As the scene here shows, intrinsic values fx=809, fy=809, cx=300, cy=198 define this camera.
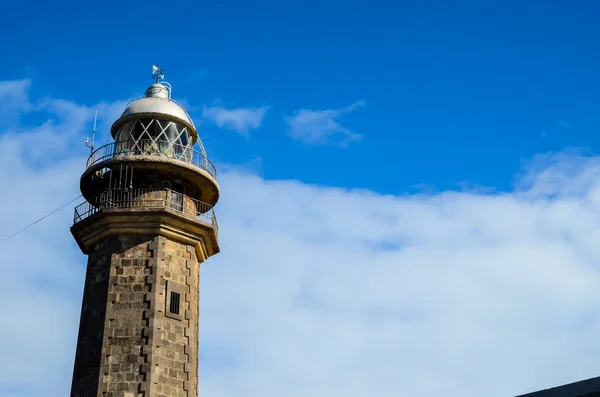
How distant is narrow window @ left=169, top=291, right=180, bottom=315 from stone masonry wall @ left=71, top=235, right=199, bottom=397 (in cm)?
13

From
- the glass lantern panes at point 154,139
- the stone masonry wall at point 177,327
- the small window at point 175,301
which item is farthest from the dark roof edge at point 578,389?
the glass lantern panes at point 154,139

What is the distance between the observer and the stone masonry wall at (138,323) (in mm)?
23375

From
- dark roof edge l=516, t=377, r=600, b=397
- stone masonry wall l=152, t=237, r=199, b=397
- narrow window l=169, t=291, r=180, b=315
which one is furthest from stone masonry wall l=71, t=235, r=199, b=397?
dark roof edge l=516, t=377, r=600, b=397

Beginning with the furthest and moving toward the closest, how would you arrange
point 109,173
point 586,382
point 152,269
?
point 109,173 < point 152,269 < point 586,382

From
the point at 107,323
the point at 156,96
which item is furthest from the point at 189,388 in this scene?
the point at 156,96

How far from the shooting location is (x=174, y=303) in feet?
81.8

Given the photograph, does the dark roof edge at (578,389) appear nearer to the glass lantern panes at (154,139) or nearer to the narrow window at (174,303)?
the narrow window at (174,303)

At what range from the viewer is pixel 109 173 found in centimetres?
2678

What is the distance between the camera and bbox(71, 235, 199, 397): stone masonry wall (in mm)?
23375

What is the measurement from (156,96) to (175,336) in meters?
8.84

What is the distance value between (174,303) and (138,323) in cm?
137

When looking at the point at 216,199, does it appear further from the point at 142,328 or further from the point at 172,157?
the point at 142,328

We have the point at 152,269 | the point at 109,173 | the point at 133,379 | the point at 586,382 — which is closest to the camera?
the point at 586,382

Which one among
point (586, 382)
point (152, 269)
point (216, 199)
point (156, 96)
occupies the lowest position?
point (586, 382)
